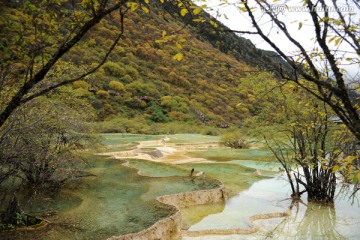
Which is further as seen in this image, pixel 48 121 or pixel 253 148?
pixel 253 148

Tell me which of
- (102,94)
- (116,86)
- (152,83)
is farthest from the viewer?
(152,83)

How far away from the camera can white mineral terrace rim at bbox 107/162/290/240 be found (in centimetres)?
848

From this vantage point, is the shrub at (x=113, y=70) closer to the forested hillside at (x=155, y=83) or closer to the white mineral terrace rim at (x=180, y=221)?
the forested hillside at (x=155, y=83)

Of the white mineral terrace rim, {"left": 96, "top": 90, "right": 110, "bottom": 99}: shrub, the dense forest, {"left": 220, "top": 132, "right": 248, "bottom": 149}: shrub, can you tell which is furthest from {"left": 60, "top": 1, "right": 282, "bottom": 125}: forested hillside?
the white mineral terrace rim

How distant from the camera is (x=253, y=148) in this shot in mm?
30094

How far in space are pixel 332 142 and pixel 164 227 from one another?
740 centimetres

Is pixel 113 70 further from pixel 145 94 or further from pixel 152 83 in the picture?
pixel 152 83

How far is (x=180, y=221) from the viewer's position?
9.97 m

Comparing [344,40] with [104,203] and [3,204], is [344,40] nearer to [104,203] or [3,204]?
[104,203]

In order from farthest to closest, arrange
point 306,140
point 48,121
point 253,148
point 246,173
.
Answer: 1. point 253,148
2. point 246,173
3. point 306,140
4. point 48,121

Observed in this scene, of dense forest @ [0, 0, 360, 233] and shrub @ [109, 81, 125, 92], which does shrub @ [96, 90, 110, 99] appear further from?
shrub @ [109, 81, 125, 92]

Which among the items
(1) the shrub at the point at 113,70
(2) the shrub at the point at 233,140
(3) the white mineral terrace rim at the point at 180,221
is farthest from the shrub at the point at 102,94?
(3) the white mineral terrace rim at the point at 180,221

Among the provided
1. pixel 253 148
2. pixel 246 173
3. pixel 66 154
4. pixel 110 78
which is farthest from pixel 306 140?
pixel 110 78

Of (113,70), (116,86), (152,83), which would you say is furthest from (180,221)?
(152,83)
